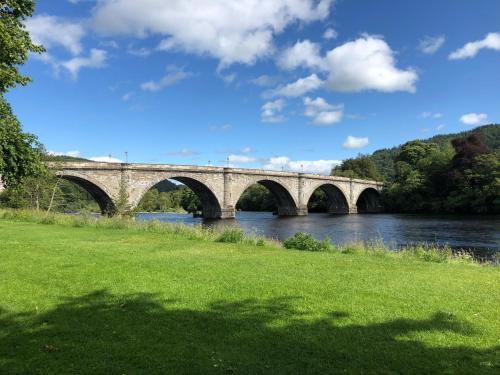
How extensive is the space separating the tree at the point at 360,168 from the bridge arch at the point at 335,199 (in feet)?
50.4

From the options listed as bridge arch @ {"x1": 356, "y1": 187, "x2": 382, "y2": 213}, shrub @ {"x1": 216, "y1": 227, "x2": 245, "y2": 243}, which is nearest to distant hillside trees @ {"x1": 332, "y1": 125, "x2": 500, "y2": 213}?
bridge arch @ {"x1": 356, "y1": 187, "x2": 382, "y2": 213}

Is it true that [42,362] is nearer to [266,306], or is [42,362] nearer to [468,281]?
[266,306]

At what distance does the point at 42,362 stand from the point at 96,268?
5429 mm

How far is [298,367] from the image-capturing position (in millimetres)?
5109

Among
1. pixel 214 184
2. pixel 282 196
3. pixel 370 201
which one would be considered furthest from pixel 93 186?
pixel 370 201

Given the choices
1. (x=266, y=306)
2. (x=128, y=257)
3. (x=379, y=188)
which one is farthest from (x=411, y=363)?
(x=379, y=188)

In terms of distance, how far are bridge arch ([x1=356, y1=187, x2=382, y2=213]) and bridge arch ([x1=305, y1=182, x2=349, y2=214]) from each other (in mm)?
7617

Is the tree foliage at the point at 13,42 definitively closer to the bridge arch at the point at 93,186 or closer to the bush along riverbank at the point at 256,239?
the bush along riverbank at the point at 256,239

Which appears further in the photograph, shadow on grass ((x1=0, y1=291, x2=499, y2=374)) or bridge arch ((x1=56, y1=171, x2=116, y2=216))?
bridge arch ((x1=56, y1=171, x2=116, y2=216))

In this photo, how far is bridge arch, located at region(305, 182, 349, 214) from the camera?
296ft

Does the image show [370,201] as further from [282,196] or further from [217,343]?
[217,343]

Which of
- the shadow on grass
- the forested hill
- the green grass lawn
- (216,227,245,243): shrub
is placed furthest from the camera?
the forested hill

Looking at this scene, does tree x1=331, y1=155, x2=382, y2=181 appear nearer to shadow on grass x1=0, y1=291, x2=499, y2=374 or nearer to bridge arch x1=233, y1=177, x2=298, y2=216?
bridge arch x1=233, y1=177, x2=298, y2=216

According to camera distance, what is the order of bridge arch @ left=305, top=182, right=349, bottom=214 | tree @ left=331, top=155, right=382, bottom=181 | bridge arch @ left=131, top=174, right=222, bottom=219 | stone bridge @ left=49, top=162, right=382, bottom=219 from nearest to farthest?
1. stone bridge @ left=49, top=162, right=382, bottom=219
2. bridge arch @ left=131, top=174, right=222, bottom=219
3. bridge arch @ left=305, top=182, right=349, bottom=214
4. tree @ left=331, top=155, right=382, bottom=181
